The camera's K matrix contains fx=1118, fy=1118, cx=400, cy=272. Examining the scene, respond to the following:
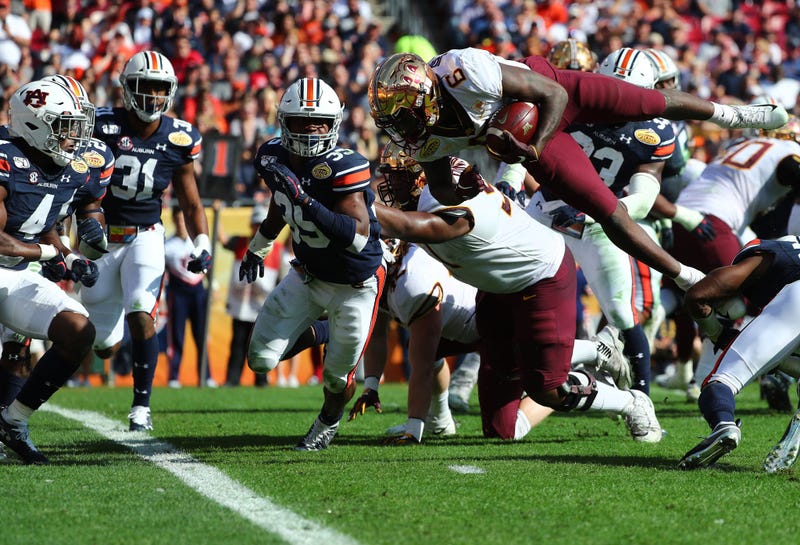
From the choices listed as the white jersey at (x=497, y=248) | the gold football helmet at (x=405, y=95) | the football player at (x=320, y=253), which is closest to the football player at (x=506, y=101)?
the gold football helmet at (x=405, y=95)

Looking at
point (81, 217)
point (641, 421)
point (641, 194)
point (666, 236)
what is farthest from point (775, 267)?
point (81, 217)

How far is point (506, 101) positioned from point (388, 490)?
5.59 ft

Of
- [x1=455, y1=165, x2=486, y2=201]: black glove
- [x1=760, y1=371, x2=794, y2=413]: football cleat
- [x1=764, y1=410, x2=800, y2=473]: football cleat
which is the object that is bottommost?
[x1=760, y1=371, x2=794, y2=413]: football cleat

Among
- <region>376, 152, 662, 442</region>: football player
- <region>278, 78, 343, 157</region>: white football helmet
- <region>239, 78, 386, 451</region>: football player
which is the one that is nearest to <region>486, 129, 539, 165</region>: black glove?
<region>376, 152, 662, 442</region>: football player

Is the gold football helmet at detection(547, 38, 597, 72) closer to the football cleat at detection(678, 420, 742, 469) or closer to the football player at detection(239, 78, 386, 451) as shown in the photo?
the football player at detection(239, 78, 386, 451)

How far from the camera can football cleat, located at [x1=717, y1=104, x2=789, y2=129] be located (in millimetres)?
5516

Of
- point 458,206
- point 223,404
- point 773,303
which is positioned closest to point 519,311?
point 458,206

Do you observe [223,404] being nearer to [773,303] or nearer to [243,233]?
[243,233]

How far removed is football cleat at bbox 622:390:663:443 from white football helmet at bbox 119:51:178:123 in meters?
3.13

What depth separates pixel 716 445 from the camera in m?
4.31

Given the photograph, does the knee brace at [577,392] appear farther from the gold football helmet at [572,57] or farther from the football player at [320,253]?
the gold football helmet at [572,57]

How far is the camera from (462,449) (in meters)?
5.33

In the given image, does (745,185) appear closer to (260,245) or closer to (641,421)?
(641,421)

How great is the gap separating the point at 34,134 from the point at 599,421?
3.72m
